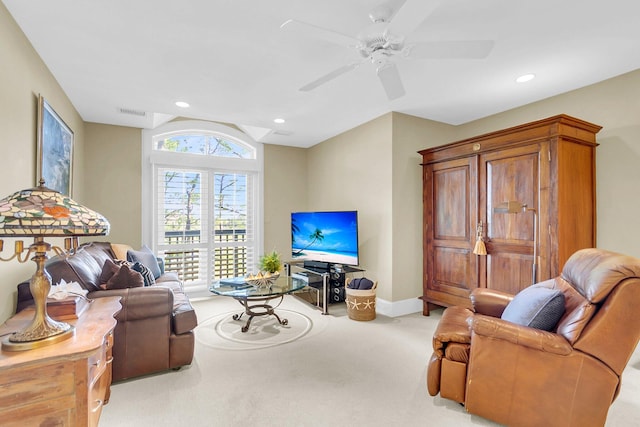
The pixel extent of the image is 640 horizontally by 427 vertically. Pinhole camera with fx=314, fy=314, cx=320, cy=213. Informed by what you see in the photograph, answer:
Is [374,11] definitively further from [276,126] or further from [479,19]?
[276,126]

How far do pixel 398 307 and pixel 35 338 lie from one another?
11.4 ft

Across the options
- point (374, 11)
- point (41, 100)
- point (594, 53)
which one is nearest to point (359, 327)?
point (374, 11)

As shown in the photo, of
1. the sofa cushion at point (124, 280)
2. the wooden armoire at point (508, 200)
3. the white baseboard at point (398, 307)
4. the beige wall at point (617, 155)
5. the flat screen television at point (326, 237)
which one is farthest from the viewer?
the flat screen television at point (326, 237)

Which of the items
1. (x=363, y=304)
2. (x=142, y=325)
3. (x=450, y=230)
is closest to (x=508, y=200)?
(x=450, y=230)

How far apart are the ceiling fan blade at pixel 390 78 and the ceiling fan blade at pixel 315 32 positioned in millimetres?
434

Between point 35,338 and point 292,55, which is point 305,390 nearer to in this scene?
point 35,338

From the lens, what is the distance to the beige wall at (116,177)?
433 centimetres

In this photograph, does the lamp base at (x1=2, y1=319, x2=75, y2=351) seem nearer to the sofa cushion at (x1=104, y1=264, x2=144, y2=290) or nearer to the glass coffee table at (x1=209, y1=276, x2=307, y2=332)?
the sofa cushion at (x1=104, y1=264, x2=144, y2=290)

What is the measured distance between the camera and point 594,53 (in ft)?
8.29

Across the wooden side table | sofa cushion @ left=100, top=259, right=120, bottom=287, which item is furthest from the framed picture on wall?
the wooden side table

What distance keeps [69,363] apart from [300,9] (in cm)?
224

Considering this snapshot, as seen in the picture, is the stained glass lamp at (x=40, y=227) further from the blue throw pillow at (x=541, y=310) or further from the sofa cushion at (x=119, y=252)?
the sofa cushion at (x=119, y=252)

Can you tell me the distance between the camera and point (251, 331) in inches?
133

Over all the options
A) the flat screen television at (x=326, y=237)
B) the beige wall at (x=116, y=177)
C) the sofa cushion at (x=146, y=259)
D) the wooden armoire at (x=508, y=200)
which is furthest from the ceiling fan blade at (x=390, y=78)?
the beige wall at (x=116, y=177)
